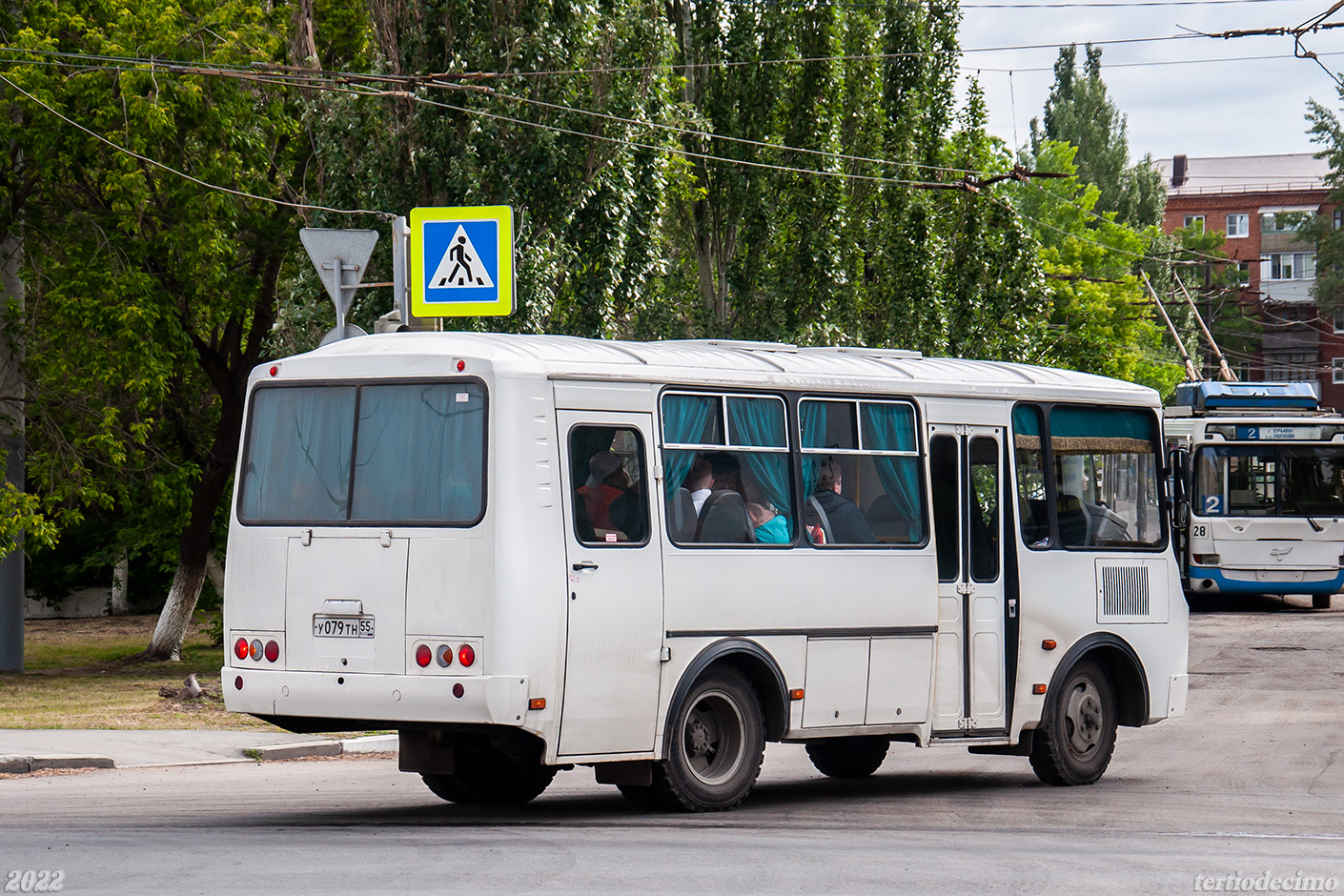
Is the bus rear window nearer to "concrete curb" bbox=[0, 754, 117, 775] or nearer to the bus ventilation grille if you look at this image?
"concrete curb" bbox=[0, 754, 117, 775]

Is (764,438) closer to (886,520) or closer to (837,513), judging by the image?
(837,513)

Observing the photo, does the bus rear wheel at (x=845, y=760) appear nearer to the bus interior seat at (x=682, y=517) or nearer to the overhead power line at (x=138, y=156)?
the bus interior seat at (x=682, y=517)

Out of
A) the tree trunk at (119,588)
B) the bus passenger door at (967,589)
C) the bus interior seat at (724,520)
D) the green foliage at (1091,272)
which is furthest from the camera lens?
the green foliage at (1091,272)

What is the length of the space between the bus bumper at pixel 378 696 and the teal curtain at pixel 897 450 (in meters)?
3.23

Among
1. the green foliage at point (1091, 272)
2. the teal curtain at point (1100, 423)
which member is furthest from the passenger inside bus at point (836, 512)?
the green foliage at point (1091, 272)

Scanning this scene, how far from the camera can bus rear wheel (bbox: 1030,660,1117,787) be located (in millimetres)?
12062

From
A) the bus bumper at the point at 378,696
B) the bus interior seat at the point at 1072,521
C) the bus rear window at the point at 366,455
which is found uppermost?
the bus rear window at the point at 366,455

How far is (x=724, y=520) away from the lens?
10.2 meters

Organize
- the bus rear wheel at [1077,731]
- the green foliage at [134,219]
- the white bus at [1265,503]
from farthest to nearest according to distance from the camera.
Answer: the white bus at [1265,503] → the green foliage at [134,219] → the bus rear wheel at [1077,731]

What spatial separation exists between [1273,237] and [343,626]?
4241 inches

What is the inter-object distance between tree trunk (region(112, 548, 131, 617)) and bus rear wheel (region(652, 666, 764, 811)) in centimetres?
3498

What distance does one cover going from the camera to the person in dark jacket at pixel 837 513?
1080 cm

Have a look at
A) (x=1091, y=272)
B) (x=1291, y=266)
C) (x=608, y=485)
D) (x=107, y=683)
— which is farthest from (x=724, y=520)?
(x=1291, y=266)

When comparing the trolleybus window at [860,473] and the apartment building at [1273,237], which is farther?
the apartment building at [1273,237]
